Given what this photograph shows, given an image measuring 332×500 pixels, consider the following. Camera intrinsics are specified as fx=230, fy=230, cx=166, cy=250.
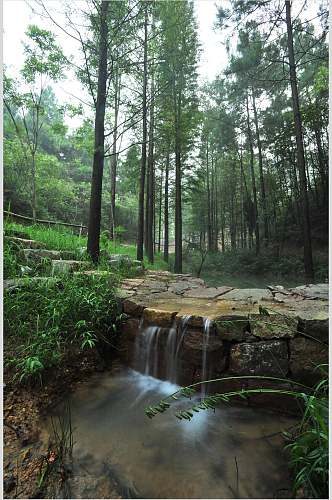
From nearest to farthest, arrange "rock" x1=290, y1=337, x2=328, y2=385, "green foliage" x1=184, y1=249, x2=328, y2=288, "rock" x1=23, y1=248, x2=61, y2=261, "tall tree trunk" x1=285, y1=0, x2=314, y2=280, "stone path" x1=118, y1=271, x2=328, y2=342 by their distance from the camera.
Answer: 1. "rock" x1=290, y1=337, x2=328, y2=385
2. "stone path" x1=118, y1=271, x2=328, y2=342
3. "rock" x1=23, y1=248, x2=61, y2=261
4. "tall tree trunk" x1=285, y1=0, x2=314, y2=280
5. "green foliage" x1=184, y1=249, x2=328, y2=288

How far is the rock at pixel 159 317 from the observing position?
279 cm

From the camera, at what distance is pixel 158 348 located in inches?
111

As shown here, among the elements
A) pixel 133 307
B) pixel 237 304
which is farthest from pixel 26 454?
pixel 237 304

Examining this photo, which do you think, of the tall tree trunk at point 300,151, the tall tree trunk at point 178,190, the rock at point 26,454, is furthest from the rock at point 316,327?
the tall tree trunk at point 178,190

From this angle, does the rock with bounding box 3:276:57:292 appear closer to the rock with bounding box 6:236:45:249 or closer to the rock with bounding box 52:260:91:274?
the rock with bounding box 52:260:91:274

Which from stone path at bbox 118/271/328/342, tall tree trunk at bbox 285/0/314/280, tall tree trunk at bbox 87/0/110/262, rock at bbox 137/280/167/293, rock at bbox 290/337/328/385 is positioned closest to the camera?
rock at bbox 290/337/328/385

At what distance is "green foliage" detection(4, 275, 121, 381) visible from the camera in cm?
225

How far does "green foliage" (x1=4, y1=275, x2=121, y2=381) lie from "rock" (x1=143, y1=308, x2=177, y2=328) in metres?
0.43

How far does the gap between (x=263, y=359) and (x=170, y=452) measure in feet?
3.84

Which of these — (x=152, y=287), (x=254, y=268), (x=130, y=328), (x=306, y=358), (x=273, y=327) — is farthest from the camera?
(x=254, y=268)

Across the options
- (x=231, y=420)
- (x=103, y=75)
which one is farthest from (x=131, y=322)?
(x=103, y=75)

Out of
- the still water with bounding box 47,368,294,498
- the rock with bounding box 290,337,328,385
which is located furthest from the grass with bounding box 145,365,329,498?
the rock with bounding box 290,337,328,385

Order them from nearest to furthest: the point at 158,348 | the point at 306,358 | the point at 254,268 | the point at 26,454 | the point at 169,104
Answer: the point at 26,454 < the point at 306,358 < the point at 158,348 < the point at 169,104 < the point at 254,268

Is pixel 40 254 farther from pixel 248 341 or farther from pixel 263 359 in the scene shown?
pixel 263 359
